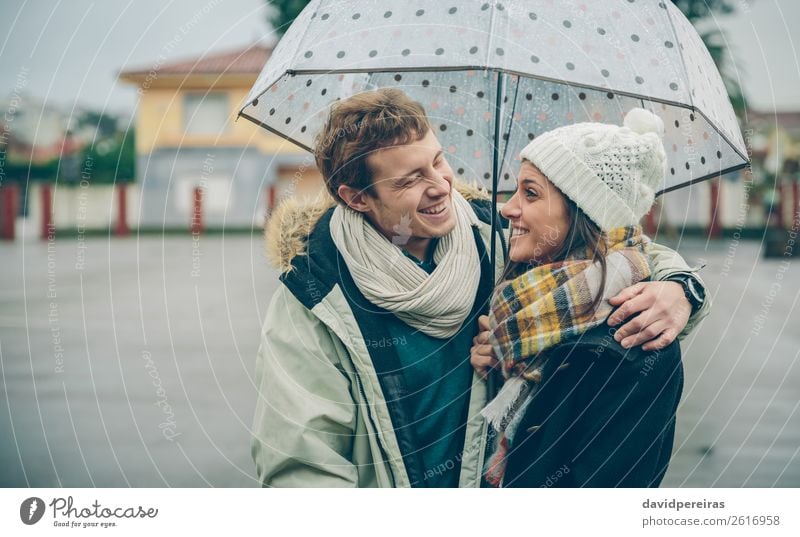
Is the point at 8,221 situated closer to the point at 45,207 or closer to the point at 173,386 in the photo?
the point at 45,207

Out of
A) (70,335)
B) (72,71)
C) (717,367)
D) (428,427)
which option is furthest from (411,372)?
(70,335)

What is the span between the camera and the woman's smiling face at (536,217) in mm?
1530

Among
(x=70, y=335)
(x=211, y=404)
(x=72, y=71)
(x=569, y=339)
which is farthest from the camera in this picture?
(x=70, y=335)

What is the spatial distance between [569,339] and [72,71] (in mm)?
1530

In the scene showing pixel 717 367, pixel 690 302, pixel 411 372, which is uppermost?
pixel 690 302

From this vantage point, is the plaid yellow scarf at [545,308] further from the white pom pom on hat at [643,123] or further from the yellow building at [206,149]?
the yellow building at [206,149]

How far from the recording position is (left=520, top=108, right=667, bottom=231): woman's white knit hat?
149cm

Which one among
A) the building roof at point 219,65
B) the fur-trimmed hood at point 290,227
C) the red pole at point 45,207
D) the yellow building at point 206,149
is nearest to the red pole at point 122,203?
the yellow building at point 206,149

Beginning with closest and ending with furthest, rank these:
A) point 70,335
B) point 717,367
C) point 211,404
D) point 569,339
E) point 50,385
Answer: point 569,339, point 50,385, point 211,404, point 717,367, point 70,335

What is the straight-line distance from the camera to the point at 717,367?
4.49 metres

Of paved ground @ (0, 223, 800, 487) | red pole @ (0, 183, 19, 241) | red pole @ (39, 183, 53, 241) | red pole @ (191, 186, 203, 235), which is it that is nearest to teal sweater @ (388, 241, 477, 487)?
paved ground @ (0, 223, 800, 487)

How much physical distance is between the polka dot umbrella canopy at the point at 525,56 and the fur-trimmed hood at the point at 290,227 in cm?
19

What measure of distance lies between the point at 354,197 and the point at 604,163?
1.41 feet
